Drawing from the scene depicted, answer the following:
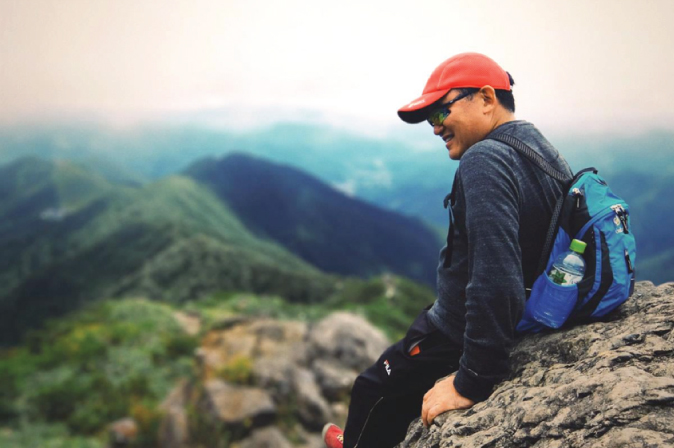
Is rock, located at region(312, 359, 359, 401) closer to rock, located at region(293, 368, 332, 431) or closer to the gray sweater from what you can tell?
rock, located at region(293, 368, 332, 431)

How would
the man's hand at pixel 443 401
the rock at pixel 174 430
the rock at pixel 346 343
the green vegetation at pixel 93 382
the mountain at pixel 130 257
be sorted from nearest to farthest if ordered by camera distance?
the man's hand at pixel 443 401, the rock at pixel 174 430, the green vegetation at pixel 93 382, the rock at pixel 346 343, the mountain at pixel 130 257

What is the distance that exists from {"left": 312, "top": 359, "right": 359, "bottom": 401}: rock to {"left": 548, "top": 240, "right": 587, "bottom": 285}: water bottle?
10.3 m

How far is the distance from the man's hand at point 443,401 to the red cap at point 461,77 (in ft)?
6.33

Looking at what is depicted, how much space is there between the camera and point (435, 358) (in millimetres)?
2986

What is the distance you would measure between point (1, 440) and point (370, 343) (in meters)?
11.3

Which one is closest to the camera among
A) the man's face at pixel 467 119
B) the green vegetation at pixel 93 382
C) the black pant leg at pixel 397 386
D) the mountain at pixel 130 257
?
the man's face at pixel 467 119

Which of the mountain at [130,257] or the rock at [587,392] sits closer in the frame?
the rock at [587,392]

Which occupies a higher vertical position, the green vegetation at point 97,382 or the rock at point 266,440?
the rock at point 266,440

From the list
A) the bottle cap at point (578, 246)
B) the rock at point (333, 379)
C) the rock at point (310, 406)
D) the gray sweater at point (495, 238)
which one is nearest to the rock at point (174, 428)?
the rock at point (310, 406)

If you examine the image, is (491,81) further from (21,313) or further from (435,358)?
(21,313)

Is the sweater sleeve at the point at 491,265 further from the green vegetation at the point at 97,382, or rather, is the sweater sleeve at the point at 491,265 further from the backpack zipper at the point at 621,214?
the green vegetation at the point at 97,382

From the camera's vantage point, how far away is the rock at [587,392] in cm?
201

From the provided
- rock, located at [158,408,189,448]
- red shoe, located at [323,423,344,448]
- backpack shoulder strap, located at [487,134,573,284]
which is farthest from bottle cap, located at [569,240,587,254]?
rock, located at [158,408,189,448]

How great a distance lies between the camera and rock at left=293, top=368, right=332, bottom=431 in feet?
34.7
